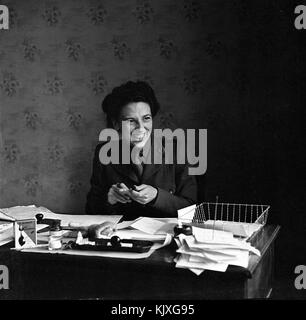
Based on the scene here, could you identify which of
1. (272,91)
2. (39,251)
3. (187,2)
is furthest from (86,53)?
(39,251)

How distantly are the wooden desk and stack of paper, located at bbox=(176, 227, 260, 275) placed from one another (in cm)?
2

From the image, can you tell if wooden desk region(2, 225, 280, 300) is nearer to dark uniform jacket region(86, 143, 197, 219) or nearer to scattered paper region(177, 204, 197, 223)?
scattered paper region(177, 204, 197, 223)

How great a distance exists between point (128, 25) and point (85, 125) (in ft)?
2.14

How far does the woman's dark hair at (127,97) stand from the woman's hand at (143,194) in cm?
42

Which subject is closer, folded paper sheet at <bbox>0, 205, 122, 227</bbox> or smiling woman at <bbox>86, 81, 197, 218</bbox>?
folded paper sheet at <bbox>0, 205, 122, 227</bbox>

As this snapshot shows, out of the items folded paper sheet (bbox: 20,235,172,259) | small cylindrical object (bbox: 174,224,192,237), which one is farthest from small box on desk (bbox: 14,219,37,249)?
small cylindrical object (bbox: 174,224,192,237)

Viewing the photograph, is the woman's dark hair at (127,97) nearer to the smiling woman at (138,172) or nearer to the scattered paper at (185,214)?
the smiling woman at (138,172)

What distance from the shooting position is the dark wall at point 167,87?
237 cm

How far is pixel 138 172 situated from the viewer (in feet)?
8.64

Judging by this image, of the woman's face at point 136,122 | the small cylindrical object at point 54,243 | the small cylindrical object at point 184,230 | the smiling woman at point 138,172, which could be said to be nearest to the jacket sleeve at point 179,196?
the smiling woman at point 138,172

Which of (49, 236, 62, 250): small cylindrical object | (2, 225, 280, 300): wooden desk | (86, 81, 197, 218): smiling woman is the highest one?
(86, 81, 197, 218): smiling woman

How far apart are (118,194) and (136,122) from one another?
0.44 m

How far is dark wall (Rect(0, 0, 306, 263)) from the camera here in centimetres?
237

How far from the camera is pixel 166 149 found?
2617mm
